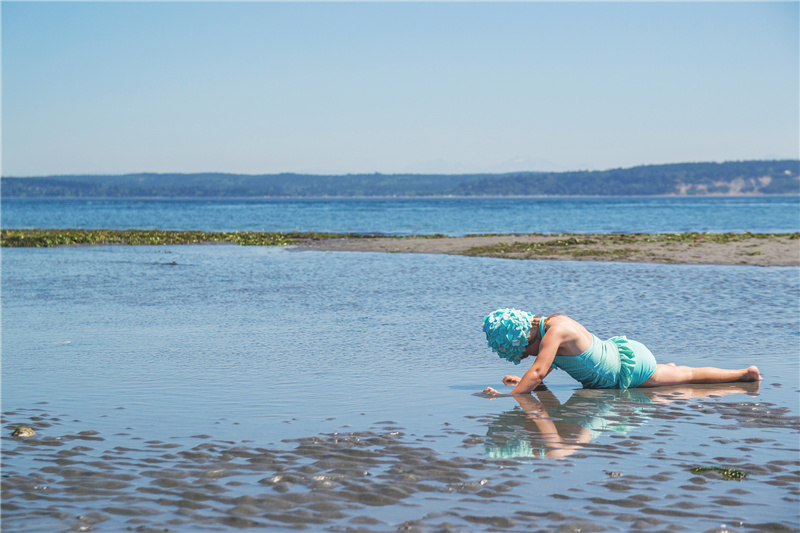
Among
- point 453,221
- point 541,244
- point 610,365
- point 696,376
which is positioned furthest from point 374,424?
point 453,221

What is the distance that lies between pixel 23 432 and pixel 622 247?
88.8 feet

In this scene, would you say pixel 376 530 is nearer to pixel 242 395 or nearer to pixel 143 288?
pixel 242 395

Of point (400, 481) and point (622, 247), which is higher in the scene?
point (622, 247)

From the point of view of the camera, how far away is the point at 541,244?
1259 inches

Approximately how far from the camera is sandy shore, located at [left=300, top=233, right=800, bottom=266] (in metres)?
25.5

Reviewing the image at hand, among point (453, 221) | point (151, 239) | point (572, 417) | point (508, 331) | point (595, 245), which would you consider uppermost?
point (453, 221)

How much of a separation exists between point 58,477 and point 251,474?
1430 mm

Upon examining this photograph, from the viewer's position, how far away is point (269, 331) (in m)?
12.2

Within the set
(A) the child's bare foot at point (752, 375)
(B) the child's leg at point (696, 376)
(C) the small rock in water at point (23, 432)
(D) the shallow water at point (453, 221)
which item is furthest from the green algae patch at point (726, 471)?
(D) the shallow water at point (453, 221)

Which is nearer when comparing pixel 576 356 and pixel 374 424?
pixel 374 424

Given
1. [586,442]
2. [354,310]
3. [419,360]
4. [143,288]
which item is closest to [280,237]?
[143,288]

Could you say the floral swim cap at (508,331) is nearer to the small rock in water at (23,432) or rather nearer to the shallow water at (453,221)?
the small rock in water at (23,432)

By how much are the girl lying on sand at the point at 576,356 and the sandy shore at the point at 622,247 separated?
1726cm

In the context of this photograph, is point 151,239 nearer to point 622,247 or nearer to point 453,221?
point 622,247
